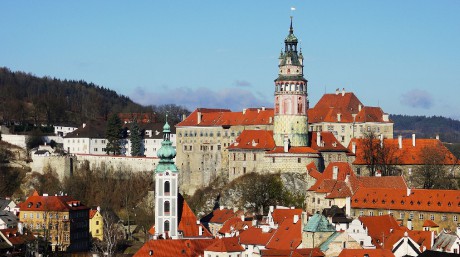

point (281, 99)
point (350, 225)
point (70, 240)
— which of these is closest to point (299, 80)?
point (281, 99)

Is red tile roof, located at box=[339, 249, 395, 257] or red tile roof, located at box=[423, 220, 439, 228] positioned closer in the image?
red tile roof, located at box=[339, 249, 395, 257]

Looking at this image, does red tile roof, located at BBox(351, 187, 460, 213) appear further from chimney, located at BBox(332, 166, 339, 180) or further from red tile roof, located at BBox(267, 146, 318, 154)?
red tile roof, located at BBox(267, 146, 318, 154)

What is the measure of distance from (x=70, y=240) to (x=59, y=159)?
87.5ft

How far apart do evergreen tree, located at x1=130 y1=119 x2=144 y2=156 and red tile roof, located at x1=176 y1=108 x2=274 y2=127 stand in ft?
42.9

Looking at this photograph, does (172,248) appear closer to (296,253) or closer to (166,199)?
(296,253)

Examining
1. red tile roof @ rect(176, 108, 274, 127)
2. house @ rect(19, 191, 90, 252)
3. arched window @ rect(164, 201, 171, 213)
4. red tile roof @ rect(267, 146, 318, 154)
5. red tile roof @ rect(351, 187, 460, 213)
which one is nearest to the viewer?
arched window @ rect(164, 201, 171, 213)

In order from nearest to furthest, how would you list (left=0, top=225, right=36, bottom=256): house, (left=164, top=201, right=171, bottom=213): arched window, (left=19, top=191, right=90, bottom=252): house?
(left=0, top=225, right=36, bottom=256): house < (left=164, top=201, right=171, bottom=213): arched window < (left=19, top=191, right=90, bottom=252): house

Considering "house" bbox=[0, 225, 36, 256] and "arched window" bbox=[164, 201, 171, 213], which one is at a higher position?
"arched window" bbox=[164, 201, 171, 213]

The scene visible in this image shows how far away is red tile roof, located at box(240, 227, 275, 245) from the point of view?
71.6 m

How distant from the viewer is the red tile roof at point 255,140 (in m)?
98.5

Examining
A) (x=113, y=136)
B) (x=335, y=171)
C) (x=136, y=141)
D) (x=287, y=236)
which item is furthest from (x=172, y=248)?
(x=113, y=136)

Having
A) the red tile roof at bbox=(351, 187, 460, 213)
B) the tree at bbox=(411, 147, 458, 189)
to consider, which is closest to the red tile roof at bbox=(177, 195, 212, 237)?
the red tile roof at bbox=(351, 187, 460, 213)

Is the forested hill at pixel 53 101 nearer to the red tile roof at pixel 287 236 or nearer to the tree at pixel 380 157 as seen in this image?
the tree at pixel 380 157

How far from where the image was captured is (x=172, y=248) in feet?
230
